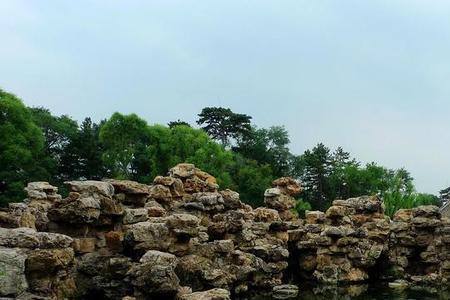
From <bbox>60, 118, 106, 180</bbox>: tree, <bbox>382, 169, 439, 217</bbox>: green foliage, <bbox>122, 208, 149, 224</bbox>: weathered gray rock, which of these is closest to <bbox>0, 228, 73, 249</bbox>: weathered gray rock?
<bbox>122, 208, 149, 224</bbox>: weathered gray rock

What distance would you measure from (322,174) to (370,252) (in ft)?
142

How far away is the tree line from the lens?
45.7 metres

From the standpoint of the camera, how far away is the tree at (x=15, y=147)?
43216 millimetres

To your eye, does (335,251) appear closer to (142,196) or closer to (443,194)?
(142,196)

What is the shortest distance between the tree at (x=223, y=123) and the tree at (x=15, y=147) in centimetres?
2675

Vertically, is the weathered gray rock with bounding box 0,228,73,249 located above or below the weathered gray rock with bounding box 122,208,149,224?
below

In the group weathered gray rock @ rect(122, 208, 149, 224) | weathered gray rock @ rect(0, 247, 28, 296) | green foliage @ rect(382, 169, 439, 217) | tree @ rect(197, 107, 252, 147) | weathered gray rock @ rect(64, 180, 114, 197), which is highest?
tree @ rect(197, 107, 252, 147)

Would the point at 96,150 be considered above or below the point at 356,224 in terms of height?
above

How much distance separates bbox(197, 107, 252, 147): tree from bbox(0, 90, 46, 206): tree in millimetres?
26755

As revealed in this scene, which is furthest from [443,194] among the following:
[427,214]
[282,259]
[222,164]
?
[282,259]

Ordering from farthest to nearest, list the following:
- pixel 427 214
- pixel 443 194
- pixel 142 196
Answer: pixel 443 194, pixel 427 214, pixel 142 196

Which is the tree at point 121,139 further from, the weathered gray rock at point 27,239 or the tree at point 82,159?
the weathered gray rock at point 27,239

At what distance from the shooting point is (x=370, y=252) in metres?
29.6

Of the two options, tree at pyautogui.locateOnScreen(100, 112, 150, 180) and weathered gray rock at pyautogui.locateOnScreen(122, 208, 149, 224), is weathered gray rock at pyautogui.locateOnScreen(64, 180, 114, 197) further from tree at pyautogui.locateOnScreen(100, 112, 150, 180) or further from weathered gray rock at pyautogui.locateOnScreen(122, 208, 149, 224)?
tree at pyautogui.locateOnScreen(100, 112, 150, 180)
